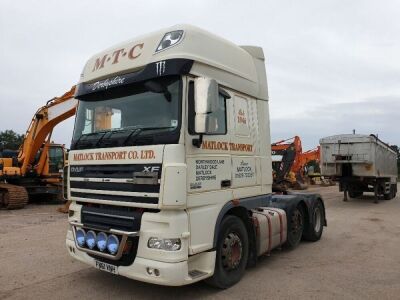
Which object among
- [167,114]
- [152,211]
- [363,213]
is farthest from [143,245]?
[363,213]

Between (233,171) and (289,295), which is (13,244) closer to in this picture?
(233,171)

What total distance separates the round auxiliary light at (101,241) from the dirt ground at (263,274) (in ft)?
2.29

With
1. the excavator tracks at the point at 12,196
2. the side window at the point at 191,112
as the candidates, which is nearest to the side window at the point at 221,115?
the side window at the point at 191,112

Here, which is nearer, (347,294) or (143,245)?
(143,245)

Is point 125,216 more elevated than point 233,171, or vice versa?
point 233,171

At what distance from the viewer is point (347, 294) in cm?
549

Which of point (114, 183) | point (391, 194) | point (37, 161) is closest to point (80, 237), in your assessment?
point (114, 183)

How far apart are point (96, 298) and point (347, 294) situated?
10.7 ft

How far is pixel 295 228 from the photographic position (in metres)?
8.31

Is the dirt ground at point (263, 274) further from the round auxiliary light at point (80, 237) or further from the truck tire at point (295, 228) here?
the round auxiliary light at point (80, 237)

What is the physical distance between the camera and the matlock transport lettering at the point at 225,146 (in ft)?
17.6

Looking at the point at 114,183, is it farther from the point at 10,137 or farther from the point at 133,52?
the point at 10,137

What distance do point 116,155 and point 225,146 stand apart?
1.50 metres

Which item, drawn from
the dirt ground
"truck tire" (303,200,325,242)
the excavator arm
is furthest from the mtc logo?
the excavator arm
